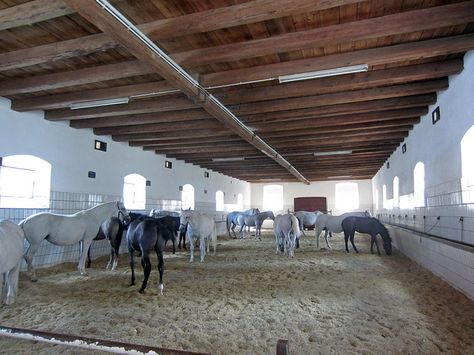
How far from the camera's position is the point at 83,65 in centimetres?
411

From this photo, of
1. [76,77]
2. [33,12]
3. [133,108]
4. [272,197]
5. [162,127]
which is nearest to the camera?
[33,12]

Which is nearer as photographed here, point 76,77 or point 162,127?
point 76,77

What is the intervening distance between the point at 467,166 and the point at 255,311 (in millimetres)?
3376

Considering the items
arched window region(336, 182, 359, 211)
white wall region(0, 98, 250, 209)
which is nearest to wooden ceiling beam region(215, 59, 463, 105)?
white wall region(0, 98, 250, 209)

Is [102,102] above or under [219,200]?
above

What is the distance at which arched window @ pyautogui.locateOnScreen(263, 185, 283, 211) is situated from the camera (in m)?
19.4

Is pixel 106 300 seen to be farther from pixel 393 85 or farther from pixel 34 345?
pixel 393 85

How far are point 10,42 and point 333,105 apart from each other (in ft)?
15.6

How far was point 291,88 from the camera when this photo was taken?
4.62 m

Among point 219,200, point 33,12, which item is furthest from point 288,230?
point 219,200

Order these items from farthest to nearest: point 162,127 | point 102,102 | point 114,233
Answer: point 162,127
point 114,233
point 102,102

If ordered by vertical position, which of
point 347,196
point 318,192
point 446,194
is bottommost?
point 446,194

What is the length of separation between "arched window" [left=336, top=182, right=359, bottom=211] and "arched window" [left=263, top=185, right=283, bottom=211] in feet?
11.5

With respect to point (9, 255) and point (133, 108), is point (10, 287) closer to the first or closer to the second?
point (9, 255)
